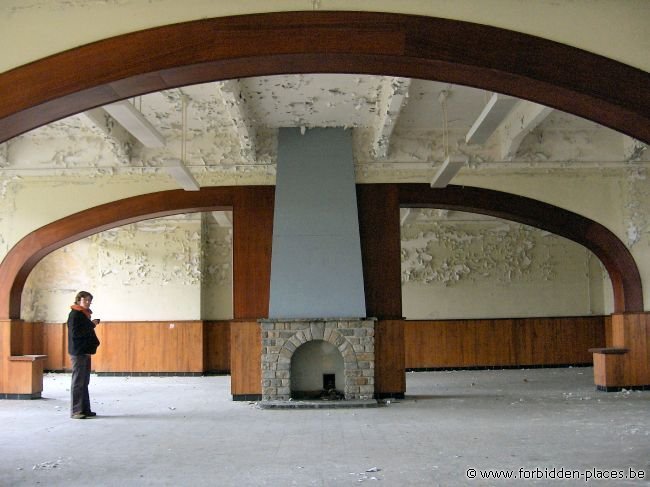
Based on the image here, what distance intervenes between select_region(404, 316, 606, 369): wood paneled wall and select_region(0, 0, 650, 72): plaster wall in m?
10.7

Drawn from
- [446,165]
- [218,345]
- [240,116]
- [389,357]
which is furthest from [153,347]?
[446,165]

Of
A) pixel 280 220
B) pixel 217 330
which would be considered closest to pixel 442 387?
pixel 280 220

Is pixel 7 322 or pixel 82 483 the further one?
pixel 7 322

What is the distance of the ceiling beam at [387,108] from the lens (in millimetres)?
7668

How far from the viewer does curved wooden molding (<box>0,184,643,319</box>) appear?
10.2 m

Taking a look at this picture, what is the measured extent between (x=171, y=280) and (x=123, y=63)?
1017 cm

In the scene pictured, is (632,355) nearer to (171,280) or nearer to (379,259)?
(379,259)

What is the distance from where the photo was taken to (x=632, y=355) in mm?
10164

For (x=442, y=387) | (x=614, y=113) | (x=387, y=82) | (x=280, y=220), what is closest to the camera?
(x=614, y=113)

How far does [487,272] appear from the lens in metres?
15.1

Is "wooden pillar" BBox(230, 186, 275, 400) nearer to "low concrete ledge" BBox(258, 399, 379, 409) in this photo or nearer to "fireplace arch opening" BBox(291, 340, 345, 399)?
"fireplace arch opening" BBox(291, 340, 345, 399)

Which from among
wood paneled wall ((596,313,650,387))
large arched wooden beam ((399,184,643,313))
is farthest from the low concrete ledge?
wood paneled wall ((596,313,650,387))

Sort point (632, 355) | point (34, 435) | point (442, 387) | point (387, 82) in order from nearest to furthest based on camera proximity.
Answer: point (34, 435) → point (387, 82) → point (632, 355) → point (442, 387)

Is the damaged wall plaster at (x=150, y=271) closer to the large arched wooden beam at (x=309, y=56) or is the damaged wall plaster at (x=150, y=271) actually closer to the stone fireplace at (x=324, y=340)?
the stone fireplace at (x=324, y=340)
